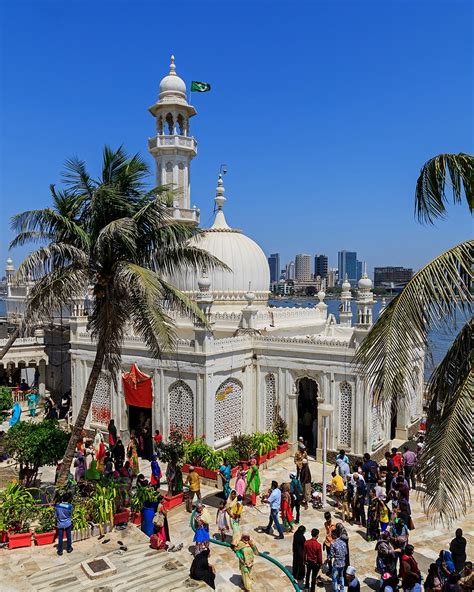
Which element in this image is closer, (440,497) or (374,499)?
(440,497)

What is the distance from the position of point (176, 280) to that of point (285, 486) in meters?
12.2

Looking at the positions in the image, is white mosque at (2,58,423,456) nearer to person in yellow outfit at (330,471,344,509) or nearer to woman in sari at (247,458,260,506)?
person in yellow outfit at (330,471,344,509)

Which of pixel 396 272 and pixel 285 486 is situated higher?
pixel 396 272

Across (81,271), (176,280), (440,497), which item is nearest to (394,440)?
(176,280)

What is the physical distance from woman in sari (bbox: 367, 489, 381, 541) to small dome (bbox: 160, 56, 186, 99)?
20396 mm

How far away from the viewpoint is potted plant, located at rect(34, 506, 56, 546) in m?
10.9

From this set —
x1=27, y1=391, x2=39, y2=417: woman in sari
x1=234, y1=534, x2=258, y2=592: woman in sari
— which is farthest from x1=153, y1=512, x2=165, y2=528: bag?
x1=27, y1=391, x2=39, y2=417: woman in sari

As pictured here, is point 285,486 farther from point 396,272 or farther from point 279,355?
point 396,272

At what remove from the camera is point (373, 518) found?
11.9 meters

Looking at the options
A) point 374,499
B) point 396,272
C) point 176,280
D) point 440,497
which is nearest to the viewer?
point 440,497

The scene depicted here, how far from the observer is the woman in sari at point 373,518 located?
11695mm

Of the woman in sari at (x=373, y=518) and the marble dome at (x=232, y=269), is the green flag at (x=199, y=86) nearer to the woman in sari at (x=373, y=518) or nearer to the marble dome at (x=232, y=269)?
the marble dome at (x=232, y=269)

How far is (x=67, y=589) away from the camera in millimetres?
9000

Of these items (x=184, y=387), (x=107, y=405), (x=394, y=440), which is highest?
(x=184, y=387)
